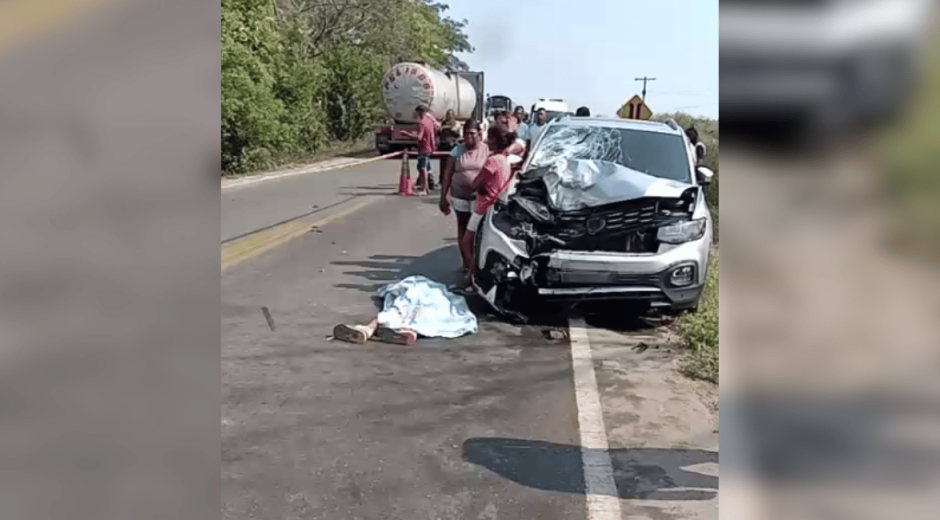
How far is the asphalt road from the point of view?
4.19 metres

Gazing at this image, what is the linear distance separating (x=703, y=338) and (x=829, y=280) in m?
6.08

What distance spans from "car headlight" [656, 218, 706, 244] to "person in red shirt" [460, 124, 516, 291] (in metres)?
1.61

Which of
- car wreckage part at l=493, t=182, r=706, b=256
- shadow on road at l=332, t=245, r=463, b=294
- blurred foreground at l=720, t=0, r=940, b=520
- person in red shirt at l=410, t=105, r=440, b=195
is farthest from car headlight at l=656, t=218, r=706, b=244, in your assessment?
person in red shirt at l=410, t=105, r=440, b=195

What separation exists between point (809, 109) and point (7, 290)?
5.82 feet

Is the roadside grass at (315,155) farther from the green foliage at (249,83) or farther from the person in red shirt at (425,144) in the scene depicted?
the person in red shirt at (425,144)

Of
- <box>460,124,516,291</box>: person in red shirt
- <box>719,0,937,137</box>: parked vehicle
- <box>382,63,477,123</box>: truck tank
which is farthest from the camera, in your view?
<box>382,63,477,123</box>: truck tank

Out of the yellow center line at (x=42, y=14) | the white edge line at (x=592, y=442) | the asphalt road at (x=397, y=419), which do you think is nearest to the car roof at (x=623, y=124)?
the asphalt road at (x=397, y=419)

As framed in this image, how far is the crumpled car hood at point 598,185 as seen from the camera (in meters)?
7.57

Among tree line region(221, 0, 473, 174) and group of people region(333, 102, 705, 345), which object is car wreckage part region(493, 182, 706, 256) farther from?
tree line region(221, 0, 473, 174)

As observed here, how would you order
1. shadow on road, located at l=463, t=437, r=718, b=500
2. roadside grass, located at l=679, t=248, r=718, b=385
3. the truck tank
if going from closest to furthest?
shadow on road, located at l=463, t=437, r=718, b=500
roadside grass, located at l=679, t=248, r=718, b=385
the truck tank

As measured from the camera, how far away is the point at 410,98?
3200cm

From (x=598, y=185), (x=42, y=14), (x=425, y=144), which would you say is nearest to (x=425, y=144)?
(x=425, y=144)

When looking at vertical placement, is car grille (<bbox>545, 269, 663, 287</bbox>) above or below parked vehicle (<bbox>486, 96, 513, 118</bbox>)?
below

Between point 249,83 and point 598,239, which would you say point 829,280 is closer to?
point 598,239
